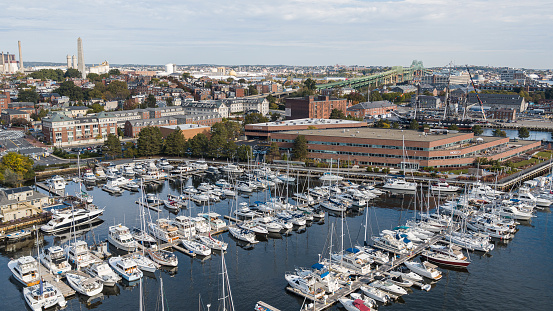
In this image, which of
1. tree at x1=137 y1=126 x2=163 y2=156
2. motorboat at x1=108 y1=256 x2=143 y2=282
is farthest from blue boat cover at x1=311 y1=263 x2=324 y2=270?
tree at x1=137 y1=126 x2=163 y2=156

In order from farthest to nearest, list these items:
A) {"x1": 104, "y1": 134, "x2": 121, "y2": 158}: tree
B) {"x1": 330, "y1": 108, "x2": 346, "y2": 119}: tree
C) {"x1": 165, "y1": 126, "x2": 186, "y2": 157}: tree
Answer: {"x1": 330, "y1": 108, "x2": 346, "y2": 119}: tree, {"x1": 165, "y1": 126, "x2": 186, "y2": 157}: tree, {"x1": 104, "y1": 134, "x2": 121, "y2": 158}: tree

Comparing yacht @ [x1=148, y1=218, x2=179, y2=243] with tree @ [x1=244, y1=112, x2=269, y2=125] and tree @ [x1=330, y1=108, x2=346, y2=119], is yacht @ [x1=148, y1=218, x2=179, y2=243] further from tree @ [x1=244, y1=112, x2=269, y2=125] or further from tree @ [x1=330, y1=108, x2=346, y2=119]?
tree @ [x1=330, y1=108, x2=346, y2=119]

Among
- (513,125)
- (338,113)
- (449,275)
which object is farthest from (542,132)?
(449,275)

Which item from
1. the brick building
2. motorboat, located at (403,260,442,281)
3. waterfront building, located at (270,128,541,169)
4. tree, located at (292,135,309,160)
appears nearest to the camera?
motorboat, located at (403,260,442,281)

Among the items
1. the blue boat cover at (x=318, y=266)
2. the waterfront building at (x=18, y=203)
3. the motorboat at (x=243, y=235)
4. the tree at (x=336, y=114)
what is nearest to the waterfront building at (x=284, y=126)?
the tree at (x=336, y=114)

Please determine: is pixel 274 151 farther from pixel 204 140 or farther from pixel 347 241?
pixel 347 241

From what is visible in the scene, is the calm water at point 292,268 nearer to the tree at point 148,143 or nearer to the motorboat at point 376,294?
the motorboat at point 376,294
